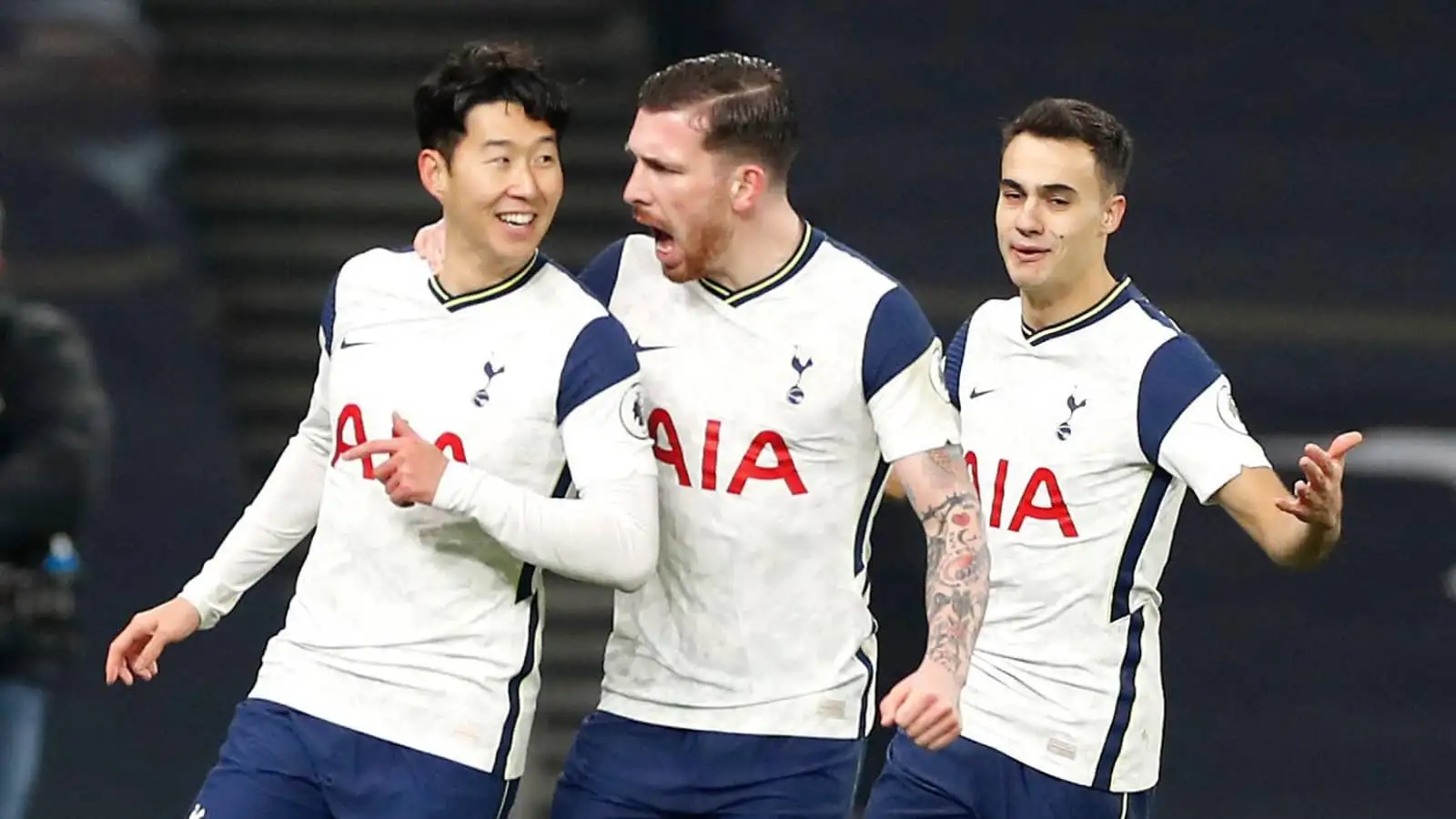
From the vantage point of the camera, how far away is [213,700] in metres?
7.23

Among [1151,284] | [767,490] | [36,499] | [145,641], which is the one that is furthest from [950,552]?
[36,499]

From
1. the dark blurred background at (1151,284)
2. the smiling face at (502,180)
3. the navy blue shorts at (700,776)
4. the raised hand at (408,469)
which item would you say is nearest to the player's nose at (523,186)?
the smiling face at (502,180)

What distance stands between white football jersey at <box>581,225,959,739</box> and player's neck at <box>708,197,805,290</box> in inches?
1.3

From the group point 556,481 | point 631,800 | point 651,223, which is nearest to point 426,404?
point 556,481

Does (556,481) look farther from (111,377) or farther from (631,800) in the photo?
(111,377)

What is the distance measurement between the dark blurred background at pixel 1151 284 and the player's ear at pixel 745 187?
3102mm

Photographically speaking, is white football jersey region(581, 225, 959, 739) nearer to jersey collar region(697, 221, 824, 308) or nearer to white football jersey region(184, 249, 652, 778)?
jersey collar region(697, 221, 824, 308)

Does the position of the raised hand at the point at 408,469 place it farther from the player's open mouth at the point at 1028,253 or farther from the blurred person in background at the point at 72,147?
the blurred person in background at the point at 72,147

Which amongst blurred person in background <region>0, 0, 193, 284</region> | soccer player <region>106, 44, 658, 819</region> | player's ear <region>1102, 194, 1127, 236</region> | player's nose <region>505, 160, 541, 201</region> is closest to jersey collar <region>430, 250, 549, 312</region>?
soccer player <region>106, 44, 658, 819</region>

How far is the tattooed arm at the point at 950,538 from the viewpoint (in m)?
3.77

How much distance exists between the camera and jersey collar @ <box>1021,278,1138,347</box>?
14.6 feet

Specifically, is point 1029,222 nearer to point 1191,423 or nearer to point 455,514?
point 1191,423

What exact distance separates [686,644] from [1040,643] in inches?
29.8

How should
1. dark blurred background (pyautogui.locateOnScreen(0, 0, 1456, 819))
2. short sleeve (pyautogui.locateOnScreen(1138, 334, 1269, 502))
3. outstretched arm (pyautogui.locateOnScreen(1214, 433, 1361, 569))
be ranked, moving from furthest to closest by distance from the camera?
dark blurred background (pyautogui.locateOnScreen(0, 0, 1456, 819)) → short sleeve (pyautogui.locateOnScreen(1138, 334, 1269, 502)) → outstretched arm (pyautogui.locateOnScreen(1214, 433, 1361, 569))
